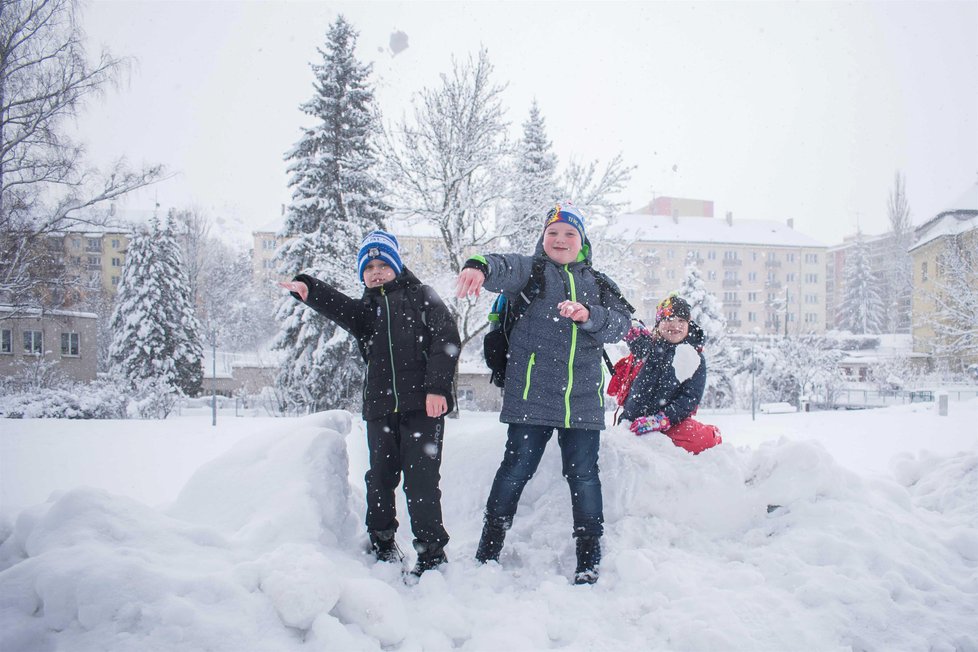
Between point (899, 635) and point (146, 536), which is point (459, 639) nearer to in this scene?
point (146, 536)

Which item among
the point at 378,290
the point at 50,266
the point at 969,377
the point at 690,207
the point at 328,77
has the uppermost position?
the point at 690,207

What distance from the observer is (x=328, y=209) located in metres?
17.7

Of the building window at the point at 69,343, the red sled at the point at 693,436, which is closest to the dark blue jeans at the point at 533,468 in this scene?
the red sled at the point at 693,436

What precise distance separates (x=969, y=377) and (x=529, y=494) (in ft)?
106

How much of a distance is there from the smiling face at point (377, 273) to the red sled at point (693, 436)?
7.01 ft

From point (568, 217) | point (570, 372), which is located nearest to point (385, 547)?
point (570, 372)

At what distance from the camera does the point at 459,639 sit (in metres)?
2.13

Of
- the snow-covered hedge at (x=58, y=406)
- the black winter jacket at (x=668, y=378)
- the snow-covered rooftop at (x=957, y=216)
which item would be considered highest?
the snow-covered rooftop at (x=957, y=216)

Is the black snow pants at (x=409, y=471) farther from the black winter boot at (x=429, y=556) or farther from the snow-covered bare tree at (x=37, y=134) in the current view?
the snow-covered bare tree at (x=37, y=134)

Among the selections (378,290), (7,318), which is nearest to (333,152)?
(7,318)

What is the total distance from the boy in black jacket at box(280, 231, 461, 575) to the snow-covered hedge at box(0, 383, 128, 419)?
1230cm

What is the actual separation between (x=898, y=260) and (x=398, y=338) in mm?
63263

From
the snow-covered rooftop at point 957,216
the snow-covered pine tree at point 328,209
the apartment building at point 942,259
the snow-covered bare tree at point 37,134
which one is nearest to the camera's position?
the snow-covered bare tree at point 37,134

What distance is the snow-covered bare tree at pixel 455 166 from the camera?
43.6ft
